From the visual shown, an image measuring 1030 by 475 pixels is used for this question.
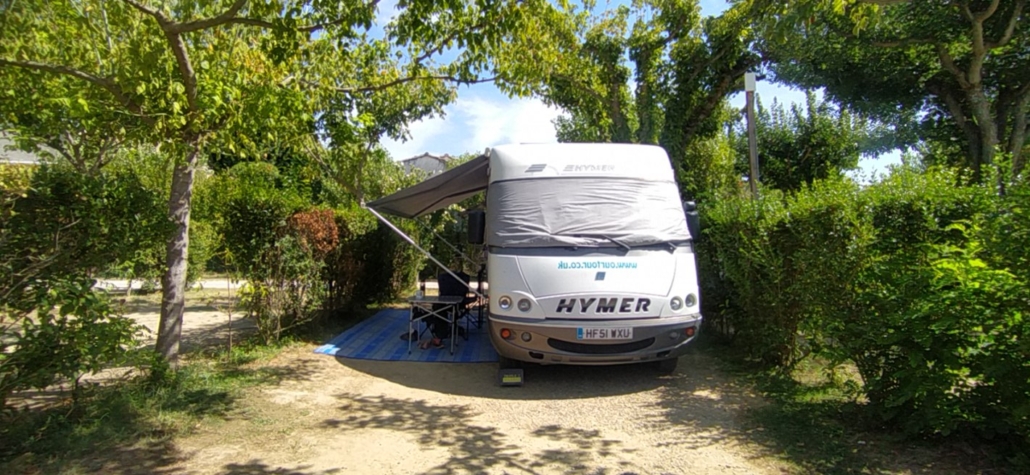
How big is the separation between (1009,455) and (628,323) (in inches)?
115

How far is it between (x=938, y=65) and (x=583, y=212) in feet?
39.7

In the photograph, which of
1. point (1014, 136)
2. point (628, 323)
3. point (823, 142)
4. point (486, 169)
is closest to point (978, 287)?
point (628, 323)

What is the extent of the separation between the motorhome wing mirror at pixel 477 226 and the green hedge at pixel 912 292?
3.11 m

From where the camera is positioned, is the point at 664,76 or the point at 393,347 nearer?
the point at 393,347

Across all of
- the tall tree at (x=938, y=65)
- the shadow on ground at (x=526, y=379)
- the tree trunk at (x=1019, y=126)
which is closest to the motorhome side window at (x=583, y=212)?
the shadow on ground at (x=526, y=379)

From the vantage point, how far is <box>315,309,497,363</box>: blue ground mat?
7336 millimetres

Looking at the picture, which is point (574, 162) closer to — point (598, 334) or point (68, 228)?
point (598, 334)

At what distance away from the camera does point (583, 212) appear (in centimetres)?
629

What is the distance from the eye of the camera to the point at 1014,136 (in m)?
12.3

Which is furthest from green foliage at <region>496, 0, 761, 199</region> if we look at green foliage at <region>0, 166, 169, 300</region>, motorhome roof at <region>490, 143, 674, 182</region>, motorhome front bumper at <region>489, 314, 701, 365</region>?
green foliage at <region>0, 166, 169, 300</region>

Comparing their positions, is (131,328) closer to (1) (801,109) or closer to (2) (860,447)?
(2) (860,447)

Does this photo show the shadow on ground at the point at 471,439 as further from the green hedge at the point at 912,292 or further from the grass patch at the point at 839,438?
the green hedge at the point at 912,292

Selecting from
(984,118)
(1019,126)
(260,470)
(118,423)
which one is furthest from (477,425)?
(1019,126)

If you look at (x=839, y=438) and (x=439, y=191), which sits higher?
(x=439, y=191)
